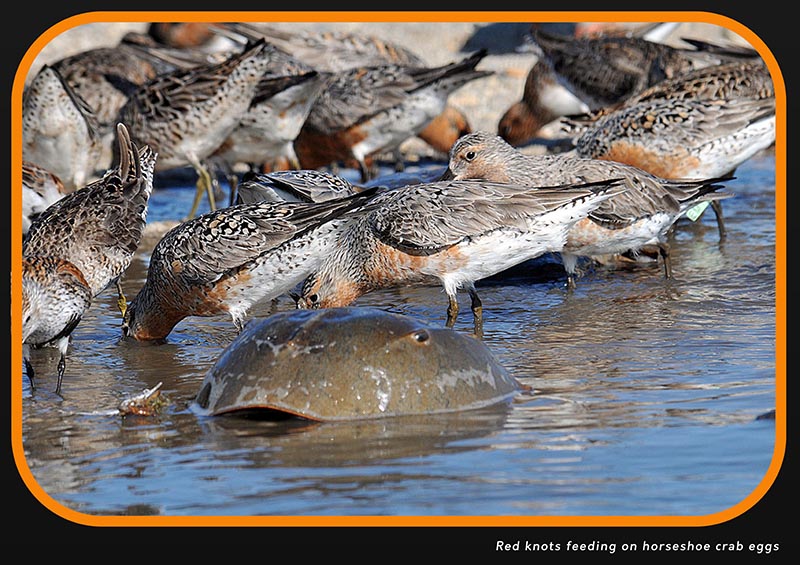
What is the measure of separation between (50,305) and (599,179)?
4038 millimetres

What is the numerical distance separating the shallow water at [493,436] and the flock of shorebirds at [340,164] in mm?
531

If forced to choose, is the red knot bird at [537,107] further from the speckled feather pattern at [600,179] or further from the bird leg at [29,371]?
the bird leg at [29,371]

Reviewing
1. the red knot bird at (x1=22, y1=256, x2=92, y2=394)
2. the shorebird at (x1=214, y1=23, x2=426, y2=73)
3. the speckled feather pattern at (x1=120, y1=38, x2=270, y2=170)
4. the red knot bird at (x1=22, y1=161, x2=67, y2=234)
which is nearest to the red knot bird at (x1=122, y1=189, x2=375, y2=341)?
the red knot bird at (x1=22, y1=256, x2=92, y2=394)

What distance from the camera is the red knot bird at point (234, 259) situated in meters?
8.09

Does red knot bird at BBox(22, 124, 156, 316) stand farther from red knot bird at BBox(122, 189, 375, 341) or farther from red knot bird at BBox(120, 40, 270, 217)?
red knot bird at BBox(120, 40, 270, 217)

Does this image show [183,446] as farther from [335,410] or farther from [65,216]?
[65,216]

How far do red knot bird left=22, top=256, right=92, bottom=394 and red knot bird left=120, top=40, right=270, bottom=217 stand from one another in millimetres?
4871

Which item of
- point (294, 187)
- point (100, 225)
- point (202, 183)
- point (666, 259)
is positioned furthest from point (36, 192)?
point (666, 259)

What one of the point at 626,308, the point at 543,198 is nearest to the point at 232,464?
the point at 543,198

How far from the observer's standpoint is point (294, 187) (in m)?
9.09

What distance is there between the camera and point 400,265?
8.41m

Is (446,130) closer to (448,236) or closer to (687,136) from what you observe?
(687,136)

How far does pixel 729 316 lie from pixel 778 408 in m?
2.33

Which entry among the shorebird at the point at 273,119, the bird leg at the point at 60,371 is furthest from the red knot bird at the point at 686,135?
the bird leg at the point at 60,371
